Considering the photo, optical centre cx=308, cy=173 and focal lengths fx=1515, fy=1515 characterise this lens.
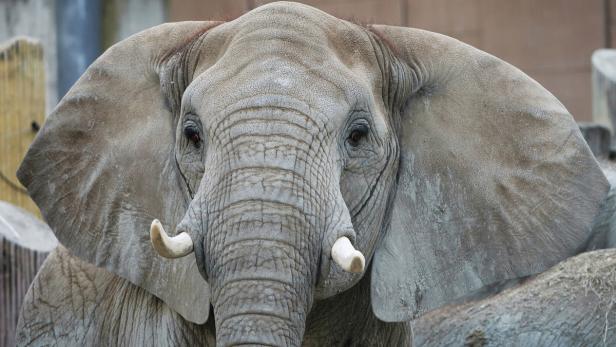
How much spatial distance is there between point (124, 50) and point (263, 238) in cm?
124

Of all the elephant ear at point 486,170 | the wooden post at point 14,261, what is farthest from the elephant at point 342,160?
the wooden post at point 14,261

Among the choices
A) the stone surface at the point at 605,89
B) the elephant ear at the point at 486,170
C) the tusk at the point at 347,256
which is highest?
the tusk at the point at 347,256

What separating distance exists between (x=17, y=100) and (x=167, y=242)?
3.65 metres

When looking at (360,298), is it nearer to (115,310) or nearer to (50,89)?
(115,310)

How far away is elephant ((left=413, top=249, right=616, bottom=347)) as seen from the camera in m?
5.82

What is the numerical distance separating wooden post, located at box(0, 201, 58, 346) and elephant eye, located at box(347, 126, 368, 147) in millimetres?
2402

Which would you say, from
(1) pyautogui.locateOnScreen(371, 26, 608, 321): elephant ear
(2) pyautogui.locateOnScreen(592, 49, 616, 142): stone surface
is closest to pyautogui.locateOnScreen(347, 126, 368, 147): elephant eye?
(1) pyautogui.locateOnScreen(371, 26, 608, 321): elephant ear

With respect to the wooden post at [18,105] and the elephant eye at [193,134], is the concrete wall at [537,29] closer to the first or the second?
the wooden post at [18,105]

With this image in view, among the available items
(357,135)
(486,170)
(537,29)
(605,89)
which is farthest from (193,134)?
(537,29)

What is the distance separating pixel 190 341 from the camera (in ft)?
15.5

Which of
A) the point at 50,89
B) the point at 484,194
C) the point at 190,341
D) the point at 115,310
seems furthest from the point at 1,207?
the point at 50,89

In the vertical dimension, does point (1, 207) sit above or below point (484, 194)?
below

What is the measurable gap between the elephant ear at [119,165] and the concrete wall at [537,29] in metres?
7.32

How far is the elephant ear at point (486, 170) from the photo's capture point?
15.8 ft
